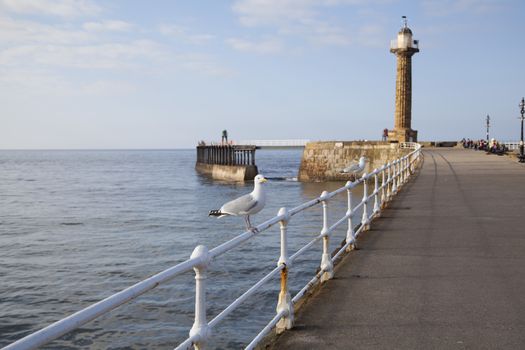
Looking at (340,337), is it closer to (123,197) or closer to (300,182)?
(123,197)

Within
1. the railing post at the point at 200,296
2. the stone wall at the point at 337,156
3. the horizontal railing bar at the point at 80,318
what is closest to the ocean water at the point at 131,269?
the railing post at the point at 200,296

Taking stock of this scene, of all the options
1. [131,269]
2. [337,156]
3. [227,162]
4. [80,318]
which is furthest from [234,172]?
[80,318]

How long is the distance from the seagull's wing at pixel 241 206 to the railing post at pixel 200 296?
2.90 m

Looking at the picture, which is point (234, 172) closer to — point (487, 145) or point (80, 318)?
point (487, 145)

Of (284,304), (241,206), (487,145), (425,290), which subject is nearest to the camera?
(284,304)

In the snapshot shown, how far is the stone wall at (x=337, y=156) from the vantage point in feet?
177

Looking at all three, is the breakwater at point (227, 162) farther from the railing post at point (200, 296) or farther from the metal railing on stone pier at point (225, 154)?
the railing post at point (200, 296)

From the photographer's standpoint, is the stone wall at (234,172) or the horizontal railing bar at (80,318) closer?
the horizontal railing bar at (80,318)

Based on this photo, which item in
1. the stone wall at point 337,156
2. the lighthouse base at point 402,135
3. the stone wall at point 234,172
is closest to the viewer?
the stone wall at point 337,156

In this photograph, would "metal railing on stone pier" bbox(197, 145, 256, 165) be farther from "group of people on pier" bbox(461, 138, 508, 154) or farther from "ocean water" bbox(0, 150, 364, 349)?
"ocean water" bbox(0, 150, 364, 349)

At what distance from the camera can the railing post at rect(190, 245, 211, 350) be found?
3.46 m

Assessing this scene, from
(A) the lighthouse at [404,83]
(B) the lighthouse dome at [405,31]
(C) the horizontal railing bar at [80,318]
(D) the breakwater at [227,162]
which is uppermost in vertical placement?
(B) the lighthouse dome at [405,31]

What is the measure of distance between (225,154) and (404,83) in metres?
26.6

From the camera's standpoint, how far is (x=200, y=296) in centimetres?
350
